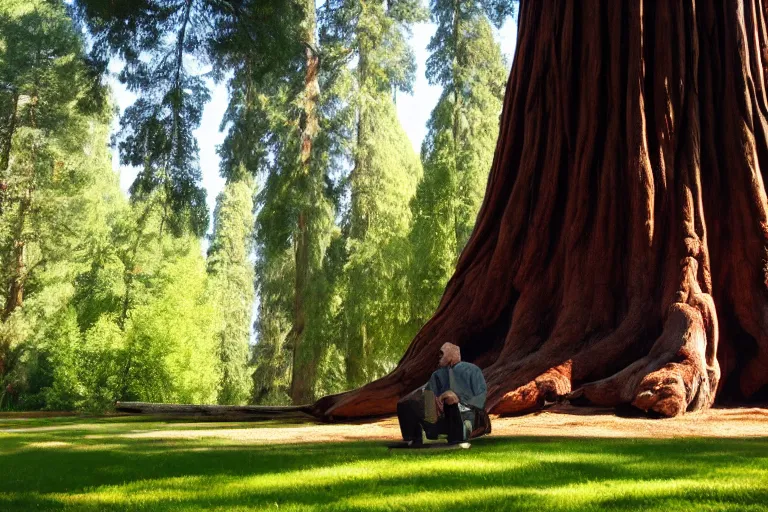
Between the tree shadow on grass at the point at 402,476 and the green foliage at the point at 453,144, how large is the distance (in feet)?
54.1

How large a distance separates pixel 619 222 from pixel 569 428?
3105 millimetres

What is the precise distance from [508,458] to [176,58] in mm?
10429

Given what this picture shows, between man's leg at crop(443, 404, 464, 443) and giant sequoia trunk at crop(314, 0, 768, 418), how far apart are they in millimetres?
2321

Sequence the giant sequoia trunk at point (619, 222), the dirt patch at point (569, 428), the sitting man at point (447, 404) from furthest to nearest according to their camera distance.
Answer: the giant sequoia trunk at point (619, 222) < the dirt patch at point (569, 428) < the sitting man at point (447, 404)

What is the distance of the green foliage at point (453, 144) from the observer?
23.0 metres

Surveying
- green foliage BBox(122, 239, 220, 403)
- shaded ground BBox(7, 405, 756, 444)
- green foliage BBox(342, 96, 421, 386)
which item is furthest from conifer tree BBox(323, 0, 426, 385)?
shaded ground BBox(7, 405, 756, 444)

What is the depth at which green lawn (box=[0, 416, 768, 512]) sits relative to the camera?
4094mm

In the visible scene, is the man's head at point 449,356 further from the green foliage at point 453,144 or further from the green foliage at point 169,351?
the green foliage at point 169,351

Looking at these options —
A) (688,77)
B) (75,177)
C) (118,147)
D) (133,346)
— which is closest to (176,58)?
(118,147)

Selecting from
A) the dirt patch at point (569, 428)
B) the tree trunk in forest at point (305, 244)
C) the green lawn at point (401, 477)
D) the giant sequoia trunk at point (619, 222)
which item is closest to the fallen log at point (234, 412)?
the giant sequoia trunk at point (619, 222)

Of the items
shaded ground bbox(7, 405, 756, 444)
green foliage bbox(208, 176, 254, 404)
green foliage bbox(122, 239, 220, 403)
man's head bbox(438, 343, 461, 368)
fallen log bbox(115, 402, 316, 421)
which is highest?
green foliage bbox(208, 176, 254, 404)

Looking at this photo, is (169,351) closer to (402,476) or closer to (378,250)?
(378,250)

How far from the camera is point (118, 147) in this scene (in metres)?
14.2

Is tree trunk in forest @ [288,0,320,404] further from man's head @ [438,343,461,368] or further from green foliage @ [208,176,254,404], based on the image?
man's head @ [438,343,461,368]
